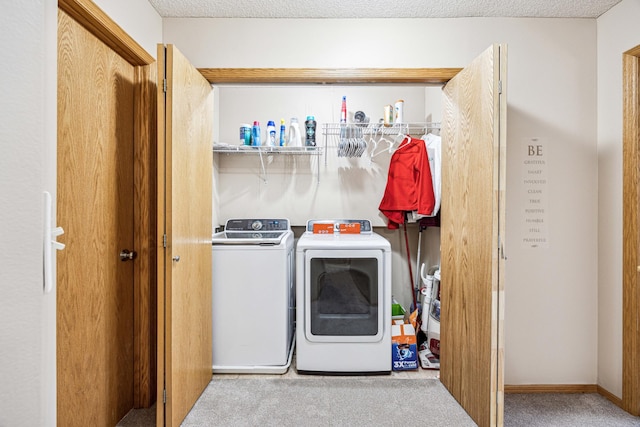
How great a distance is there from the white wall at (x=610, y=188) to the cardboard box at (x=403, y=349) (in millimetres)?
1149

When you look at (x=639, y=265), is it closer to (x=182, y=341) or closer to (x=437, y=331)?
(x=437, y=331)

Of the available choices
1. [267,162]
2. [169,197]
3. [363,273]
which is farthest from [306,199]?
[169,197]

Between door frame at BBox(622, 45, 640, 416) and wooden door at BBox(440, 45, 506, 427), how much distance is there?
37.0 inches

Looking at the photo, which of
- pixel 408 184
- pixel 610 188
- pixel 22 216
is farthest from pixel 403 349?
pixel 22 216

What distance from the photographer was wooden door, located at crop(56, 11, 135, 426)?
5.03 feet

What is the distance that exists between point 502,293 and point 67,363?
198 centimetres

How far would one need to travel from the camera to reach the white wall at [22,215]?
2.35 feet

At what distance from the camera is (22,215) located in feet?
2.51

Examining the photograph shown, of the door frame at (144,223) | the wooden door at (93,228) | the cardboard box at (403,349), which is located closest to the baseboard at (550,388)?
the cardboard box at (403,349)

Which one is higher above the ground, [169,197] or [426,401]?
[169,197]

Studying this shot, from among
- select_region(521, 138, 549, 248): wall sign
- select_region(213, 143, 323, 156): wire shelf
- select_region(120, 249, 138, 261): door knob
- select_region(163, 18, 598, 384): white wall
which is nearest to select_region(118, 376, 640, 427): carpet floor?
select_region(163, 18, 598, 384): white wall

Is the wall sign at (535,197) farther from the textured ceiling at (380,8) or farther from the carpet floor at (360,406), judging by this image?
the carpet floor at (360,406)

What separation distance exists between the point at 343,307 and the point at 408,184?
1.17 m

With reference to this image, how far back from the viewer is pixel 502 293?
1784mm
